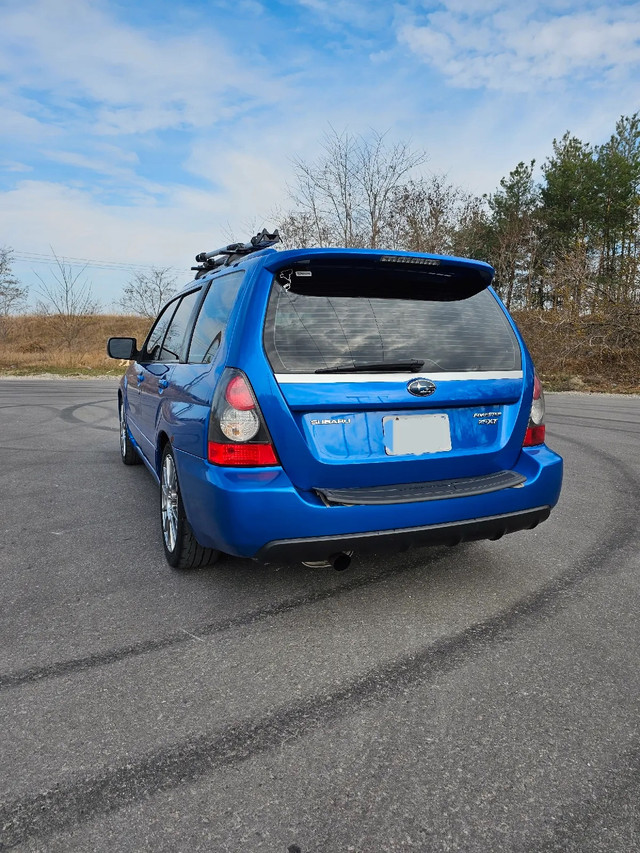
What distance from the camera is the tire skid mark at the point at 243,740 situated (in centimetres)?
157

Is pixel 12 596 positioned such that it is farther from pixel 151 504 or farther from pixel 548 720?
pixel 548 720

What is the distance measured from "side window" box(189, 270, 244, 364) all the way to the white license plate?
3.03 ft

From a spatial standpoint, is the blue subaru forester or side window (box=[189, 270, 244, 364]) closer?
the blue subaru forester

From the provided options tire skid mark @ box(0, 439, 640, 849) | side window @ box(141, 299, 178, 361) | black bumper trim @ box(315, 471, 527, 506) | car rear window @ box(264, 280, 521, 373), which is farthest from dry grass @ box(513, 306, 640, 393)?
tire skid mark @ box(0, 439, 640, 849)

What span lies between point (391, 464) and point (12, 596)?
78.9 inches

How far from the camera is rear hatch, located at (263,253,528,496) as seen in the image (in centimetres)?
254

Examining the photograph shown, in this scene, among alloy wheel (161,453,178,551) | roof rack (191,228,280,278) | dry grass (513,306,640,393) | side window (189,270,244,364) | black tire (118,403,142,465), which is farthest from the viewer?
dry grass (513,306,640,393)

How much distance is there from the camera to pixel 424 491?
267 cm

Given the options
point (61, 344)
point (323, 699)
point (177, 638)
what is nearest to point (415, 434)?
point (323, 699)

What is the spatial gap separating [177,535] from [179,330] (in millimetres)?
1470

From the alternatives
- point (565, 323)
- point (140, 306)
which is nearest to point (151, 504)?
point (565, 323)

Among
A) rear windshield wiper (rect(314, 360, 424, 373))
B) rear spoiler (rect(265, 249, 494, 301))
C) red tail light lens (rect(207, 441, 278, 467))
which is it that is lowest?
red tail light lens (rect(207, 441, 278, 467))

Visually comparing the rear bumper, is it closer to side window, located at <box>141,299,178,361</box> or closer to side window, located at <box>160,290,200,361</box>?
side window, located at <box>160,290,200,361</box>

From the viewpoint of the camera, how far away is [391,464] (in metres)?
2.63
